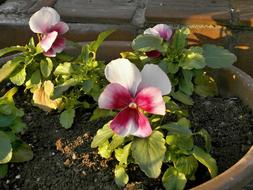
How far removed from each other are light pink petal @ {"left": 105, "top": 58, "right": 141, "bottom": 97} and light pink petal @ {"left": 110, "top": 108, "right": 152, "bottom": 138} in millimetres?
56

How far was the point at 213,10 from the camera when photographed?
1.85m

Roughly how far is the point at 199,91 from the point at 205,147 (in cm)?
25

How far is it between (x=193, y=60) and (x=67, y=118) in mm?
360

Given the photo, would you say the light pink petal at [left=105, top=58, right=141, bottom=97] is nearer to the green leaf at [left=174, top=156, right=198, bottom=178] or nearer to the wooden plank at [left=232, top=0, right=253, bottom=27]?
the green leaf at [left=174, top=156, right=198, bottom=178]

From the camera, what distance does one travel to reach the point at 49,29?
57.8 inches

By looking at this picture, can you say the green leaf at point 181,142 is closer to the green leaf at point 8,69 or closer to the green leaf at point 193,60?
the green leaf at point 193,60

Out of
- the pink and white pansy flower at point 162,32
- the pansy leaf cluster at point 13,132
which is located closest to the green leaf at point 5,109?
the pansy leaf cluster at point 13,132

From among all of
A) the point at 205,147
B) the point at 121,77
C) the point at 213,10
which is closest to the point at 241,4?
the point at 213,10

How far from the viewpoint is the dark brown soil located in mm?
1277

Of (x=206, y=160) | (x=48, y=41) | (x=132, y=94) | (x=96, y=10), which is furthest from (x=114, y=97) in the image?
(x=96, y=10)

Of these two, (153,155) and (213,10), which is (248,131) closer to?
(153,155)

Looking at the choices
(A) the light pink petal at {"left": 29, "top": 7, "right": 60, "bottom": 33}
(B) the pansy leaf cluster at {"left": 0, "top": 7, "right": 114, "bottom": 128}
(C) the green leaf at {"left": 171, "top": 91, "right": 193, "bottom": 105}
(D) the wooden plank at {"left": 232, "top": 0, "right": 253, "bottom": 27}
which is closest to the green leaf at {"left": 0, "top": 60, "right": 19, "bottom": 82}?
(B) the pansy leaf cluster at {"left": 0, "top": 7, "right": 114, "bottom": 128}

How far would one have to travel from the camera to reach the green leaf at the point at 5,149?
48.5 inches

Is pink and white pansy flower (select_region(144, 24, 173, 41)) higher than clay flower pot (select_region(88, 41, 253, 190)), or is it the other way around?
pink and white pansy flower (select_region(144, 24, 173, 41))
